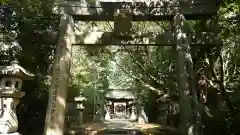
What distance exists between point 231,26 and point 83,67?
11762 mm

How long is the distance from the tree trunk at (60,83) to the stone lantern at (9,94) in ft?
2.81

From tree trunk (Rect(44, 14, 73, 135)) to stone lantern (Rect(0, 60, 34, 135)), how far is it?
0.86 metres

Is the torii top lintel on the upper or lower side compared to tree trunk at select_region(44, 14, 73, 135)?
upper

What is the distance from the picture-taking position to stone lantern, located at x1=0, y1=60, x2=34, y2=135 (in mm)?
5977

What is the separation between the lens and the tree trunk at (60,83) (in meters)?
5.71

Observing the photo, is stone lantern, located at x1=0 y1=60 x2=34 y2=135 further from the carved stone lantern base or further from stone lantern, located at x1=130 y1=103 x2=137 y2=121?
stone lantern, located at x1=130 y1=103 x2=137 y2=121

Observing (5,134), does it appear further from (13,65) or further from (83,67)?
(83,67)

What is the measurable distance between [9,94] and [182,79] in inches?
165

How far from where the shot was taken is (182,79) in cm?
625

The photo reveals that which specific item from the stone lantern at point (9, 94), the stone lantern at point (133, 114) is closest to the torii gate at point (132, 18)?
the stone lantern at point (9, 94)

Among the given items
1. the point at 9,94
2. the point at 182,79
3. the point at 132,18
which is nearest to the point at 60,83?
the point at 9,94

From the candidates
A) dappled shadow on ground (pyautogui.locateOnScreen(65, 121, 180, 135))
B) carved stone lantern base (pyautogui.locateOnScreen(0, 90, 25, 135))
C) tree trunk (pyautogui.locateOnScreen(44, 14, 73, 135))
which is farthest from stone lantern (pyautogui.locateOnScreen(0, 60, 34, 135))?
dappled shadow on ground (pyautogui.locateOnScreen(65, 121, 180, 135))

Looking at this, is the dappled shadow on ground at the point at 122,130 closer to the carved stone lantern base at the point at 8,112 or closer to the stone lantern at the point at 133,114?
the carved stone lantern base at the point at 8,112

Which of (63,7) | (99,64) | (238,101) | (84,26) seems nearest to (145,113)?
(99,64)
